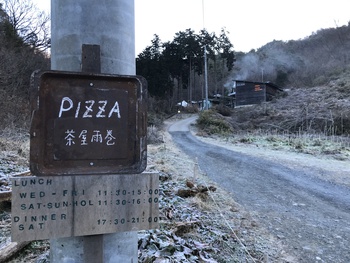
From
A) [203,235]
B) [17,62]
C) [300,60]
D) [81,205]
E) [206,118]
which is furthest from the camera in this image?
[300,60]

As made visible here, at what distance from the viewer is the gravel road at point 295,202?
4.30 meters

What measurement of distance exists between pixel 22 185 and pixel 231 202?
5517mm

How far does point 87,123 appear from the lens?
1.37m

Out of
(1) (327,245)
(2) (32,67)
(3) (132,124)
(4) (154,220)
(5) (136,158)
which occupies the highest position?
(2) (32,67)

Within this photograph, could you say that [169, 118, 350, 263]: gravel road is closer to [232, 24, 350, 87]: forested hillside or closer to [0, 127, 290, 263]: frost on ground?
[0, 127, 290, 263]: frost on ground

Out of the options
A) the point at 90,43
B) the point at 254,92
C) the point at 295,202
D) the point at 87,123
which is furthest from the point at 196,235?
the point at 254,92

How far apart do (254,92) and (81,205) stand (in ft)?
123

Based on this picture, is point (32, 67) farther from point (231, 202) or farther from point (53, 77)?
point (53, 77)

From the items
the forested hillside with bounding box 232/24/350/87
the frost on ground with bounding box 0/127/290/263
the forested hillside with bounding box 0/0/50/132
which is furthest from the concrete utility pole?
the forested hillside with bounding box 232/24/350/87

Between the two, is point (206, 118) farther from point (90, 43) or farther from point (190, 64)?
point (90, 43)

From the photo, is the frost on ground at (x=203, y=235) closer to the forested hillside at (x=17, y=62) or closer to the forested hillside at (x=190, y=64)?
the forested hillside at (x=190, y=64)

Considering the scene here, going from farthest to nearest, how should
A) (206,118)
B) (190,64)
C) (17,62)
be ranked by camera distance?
(190,64), (206,118), (17,62)

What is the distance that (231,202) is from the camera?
20.4 feet

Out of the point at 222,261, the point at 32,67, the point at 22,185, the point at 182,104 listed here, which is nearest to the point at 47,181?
the point at 22,185
